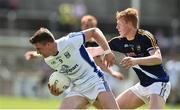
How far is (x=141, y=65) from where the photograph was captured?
12805 millimetres

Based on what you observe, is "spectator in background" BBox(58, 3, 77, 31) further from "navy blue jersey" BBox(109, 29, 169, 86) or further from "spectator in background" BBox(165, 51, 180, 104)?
"navy blue jersey" BBox(109, 29, 169, 86)

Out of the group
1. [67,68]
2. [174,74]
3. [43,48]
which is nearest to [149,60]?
[67,68]

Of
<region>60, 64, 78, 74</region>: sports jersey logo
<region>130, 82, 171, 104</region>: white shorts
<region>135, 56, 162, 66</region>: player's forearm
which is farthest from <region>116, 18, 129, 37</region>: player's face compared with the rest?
<region>60, 64, 78, 74</region>: sports jersey logo

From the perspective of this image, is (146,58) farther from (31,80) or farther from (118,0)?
(118,0)

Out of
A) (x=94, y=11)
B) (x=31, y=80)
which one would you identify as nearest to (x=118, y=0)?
(x=94, y=11)

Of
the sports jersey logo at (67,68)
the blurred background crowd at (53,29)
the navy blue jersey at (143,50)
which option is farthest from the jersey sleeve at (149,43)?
the blurred background crowd at (53,29)

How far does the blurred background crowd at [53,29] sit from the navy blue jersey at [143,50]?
558 inches

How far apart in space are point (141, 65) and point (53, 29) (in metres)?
18.5

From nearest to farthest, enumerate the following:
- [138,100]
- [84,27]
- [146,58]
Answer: [146,58]
[138,100]
[84,27]

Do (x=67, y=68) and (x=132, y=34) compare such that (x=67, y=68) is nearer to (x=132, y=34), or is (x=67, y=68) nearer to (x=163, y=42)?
(x=132, y=34)

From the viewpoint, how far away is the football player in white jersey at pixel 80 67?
1203 cm

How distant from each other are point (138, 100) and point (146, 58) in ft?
4.33

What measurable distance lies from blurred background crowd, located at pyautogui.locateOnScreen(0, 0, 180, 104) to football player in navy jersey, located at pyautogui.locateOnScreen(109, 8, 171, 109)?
1403 centimetres

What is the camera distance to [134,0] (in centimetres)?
3056
